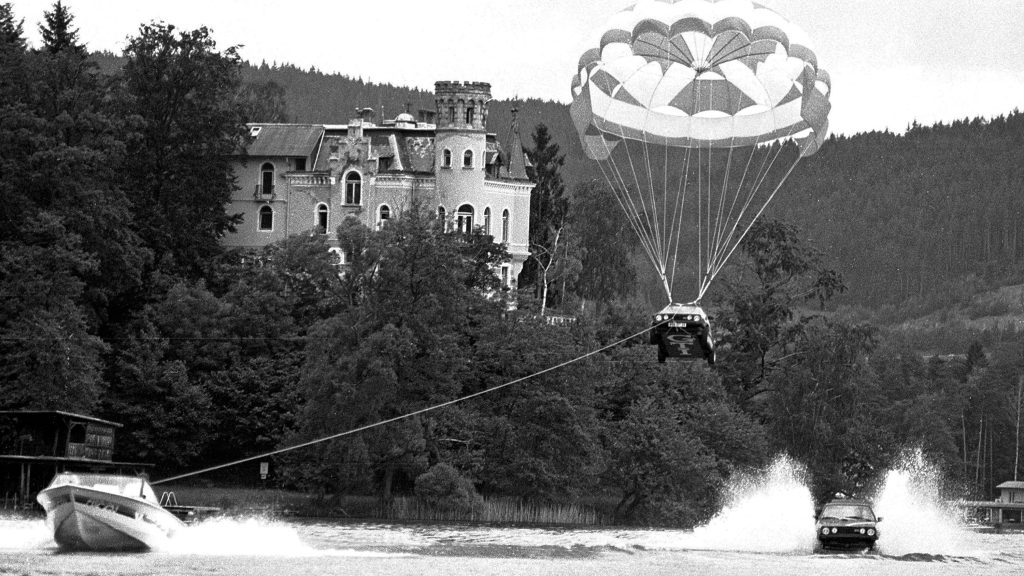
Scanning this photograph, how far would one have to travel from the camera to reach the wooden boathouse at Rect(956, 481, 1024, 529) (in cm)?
10812

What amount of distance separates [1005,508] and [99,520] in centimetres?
8083

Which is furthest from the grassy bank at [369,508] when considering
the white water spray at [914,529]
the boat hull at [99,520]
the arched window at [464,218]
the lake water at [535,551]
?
the arched window at [464,218]

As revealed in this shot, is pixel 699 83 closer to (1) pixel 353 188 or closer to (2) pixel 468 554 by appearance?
(2) pixel 468 554

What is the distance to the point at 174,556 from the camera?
46625mm

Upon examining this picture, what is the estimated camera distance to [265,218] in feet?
344

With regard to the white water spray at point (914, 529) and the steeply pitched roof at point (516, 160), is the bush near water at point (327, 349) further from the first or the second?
the white water spray at point (914, 529)

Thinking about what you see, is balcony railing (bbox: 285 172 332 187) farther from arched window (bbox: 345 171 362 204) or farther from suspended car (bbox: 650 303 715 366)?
suspended car (bbox: 650 303 715 366)

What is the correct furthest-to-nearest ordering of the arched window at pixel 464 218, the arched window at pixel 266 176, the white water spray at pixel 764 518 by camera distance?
the arched window at pixel 266 176 < the arched window at pixel 464 218 < the white water spray at pixel 764 518

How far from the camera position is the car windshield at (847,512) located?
52.7m

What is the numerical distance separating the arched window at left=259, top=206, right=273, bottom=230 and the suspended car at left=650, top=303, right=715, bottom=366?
196 ft

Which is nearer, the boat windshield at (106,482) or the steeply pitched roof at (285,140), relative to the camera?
the boat windshield at (106,482)

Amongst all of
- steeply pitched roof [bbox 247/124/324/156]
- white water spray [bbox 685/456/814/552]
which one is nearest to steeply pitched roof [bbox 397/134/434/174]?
steeply pitched roof [bbox 247/124/324/156]

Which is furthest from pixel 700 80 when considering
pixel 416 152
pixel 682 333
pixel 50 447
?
pixel 416 152

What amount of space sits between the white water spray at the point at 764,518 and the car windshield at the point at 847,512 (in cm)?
304
